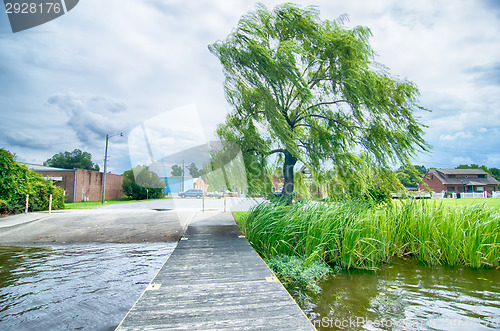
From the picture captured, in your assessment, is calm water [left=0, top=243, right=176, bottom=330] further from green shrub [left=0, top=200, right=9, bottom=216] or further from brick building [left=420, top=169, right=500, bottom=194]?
brick building [left=420, top=169, right=500, bottom=194]

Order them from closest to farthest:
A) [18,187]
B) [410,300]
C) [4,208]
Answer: [410,300]
[18,187]
[4,208]

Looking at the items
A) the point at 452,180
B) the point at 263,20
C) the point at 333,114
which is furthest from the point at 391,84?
the point at 452,180

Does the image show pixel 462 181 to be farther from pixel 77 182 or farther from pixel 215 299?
pixel 215 299

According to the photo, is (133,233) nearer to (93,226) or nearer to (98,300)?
(93,226)

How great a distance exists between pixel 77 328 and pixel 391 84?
10.2 m

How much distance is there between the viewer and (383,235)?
6789 mm

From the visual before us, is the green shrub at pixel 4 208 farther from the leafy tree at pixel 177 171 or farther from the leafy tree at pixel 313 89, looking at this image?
the leafy tree at pixel 177 171

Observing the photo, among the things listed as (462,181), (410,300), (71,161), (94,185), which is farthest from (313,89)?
(71,161)

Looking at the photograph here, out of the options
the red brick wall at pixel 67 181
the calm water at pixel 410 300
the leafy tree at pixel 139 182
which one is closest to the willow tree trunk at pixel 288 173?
the calm water at pixel 410 300

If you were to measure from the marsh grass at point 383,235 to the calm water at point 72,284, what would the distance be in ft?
9.79

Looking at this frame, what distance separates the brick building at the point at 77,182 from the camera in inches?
1101

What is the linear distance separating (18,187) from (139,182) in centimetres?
2025

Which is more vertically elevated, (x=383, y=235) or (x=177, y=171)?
(x=177, y=171)

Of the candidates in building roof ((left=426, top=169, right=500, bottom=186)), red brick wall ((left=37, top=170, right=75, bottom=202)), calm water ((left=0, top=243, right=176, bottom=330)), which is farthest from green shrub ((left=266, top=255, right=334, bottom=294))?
building roof ((left=426, top=169, right=500, bottom=186))
